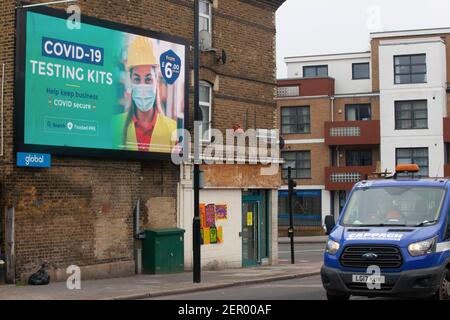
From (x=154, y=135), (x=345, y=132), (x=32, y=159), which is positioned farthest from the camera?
(x=345, y=132)

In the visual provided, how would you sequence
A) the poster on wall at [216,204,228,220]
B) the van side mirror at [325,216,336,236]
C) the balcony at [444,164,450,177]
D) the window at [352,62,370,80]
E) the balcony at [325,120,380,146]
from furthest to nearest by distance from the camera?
the window at [352,62,370,80] → the balcony at [325,120,380,146] → the balcony at [444,164,450,177] → the poster on wall at [216,204,228,220] → the van side mirror at [325,216,336,236]

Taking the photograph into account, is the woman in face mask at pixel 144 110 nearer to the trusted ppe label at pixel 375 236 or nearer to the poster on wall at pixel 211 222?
the poster on wall at pixel 211 222

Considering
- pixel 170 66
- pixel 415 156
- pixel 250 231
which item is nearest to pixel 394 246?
pixel 170 66

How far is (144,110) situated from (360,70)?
36.4 meters

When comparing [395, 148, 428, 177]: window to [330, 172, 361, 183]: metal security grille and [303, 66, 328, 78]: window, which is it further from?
[303, 66, 328, 78]: window

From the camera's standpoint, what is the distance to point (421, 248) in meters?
11.6

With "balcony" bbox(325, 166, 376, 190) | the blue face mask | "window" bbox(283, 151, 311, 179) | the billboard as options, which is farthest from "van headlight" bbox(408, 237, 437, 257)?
"window" bbox(283, 151, 311, 179)

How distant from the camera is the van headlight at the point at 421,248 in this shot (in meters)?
11.5

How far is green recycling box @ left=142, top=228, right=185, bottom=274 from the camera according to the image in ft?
66.4

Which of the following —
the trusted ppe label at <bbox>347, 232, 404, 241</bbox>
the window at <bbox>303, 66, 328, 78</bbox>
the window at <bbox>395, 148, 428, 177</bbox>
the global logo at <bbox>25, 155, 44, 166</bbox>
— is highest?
the window at <bbox>303, 66, 328, 78</bbox>

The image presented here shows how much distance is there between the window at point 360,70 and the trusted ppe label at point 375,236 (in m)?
43.3

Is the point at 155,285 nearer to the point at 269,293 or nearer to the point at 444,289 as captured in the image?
the point at 269,293

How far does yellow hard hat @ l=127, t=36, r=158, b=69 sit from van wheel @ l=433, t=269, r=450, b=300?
1100 centimetres
